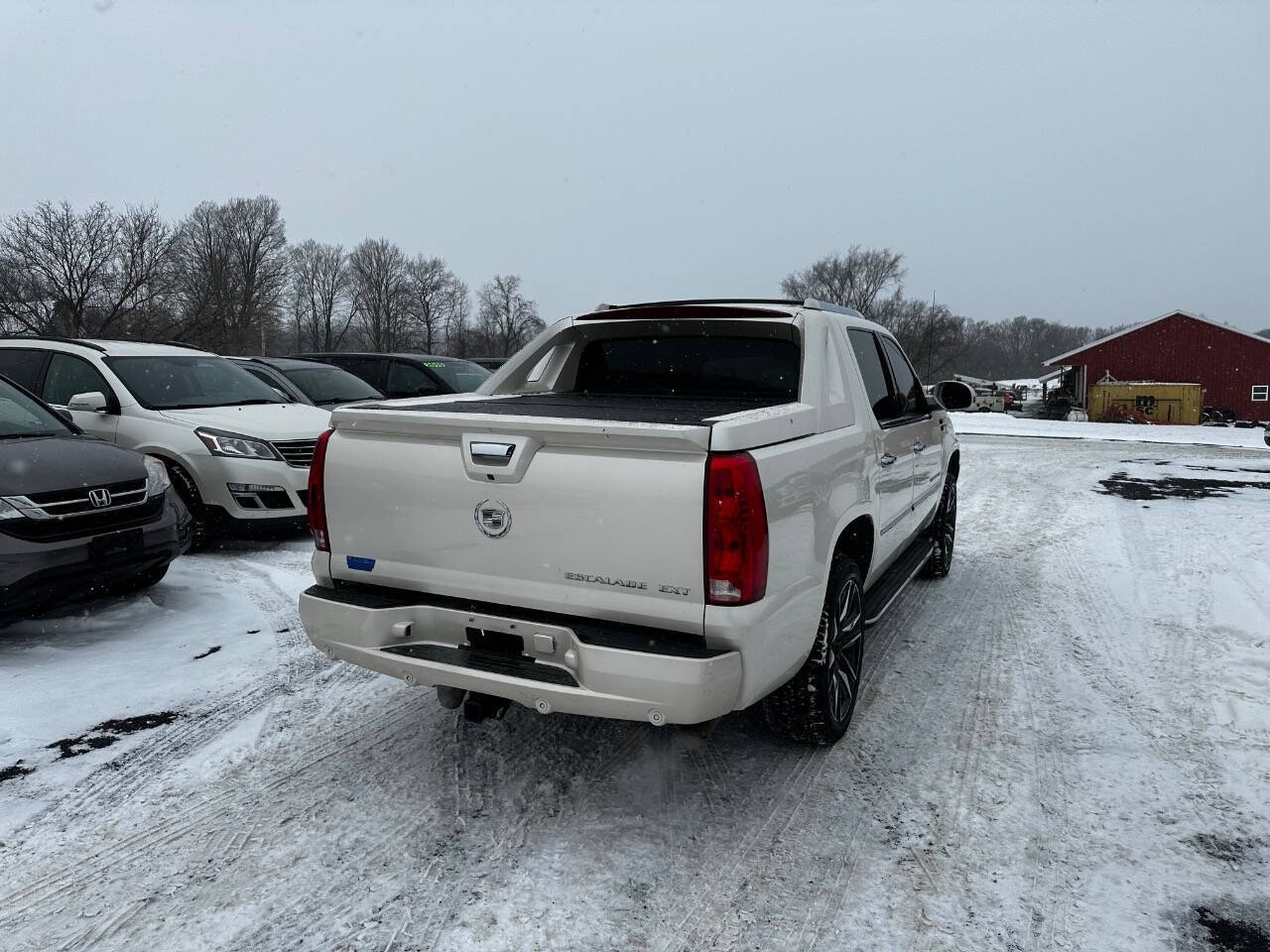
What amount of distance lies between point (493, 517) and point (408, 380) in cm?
1047

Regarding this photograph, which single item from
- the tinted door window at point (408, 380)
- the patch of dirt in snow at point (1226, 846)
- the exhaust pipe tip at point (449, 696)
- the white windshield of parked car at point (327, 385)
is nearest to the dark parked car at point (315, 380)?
the white windshield of parked car at point (327, 385)

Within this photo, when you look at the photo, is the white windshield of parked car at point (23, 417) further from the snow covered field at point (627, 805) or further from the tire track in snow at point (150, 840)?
the tire track in snow at point (150, 840)

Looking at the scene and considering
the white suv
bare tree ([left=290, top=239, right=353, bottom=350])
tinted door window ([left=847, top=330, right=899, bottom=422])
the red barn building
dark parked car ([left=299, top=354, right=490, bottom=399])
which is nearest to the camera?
tinted door window ([left=847, top=330, right=899, bottom=422])

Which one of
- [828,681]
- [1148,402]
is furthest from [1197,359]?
[828,681]

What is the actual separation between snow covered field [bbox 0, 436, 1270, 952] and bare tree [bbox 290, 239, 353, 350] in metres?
92.3

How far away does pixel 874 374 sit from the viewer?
443 centimetres

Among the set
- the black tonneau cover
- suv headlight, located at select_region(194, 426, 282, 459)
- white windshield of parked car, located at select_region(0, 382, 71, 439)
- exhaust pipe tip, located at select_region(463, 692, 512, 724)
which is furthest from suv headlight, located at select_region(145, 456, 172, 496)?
exhaust pipe tip, located at select_region(463, 692, 512, 724)

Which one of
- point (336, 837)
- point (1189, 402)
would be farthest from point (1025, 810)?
point (1189, 402)

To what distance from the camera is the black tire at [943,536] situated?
613 cm

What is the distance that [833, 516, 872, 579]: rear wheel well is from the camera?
358 centimetres

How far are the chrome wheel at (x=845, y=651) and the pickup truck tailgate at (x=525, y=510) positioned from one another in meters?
1.06

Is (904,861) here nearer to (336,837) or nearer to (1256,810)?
(1256,810)

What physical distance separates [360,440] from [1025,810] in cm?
295

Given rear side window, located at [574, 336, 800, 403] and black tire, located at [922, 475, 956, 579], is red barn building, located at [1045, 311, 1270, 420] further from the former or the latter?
rear side window, located at [574, 336, 800, 403]
